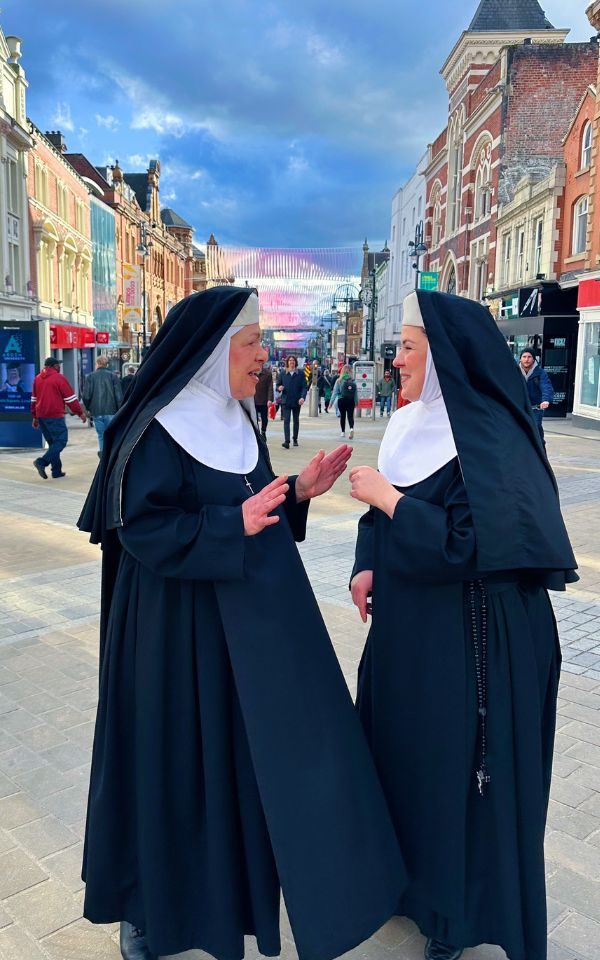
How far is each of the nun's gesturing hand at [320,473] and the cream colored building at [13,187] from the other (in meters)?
27.0

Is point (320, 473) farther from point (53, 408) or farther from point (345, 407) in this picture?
point (345, 407)

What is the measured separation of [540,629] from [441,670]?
0.34 meters

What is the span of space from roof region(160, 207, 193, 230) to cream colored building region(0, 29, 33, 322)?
48.6 meters

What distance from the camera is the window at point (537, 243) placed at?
88.0 feet

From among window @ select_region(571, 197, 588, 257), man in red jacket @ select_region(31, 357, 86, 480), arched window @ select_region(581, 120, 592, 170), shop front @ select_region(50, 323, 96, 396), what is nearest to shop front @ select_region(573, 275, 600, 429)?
window @ select_region(571, 197, 588, 257)

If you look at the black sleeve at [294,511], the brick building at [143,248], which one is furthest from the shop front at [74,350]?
the black sleeve at [294,511]

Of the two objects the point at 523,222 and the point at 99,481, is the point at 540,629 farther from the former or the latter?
the point at 523,222

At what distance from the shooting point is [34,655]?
475cm

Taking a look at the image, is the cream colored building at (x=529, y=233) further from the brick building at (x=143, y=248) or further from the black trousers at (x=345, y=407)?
the brick building at (x=143, y=248)

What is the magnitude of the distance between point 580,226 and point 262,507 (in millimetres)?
25472

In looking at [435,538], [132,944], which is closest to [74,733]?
[132,944]

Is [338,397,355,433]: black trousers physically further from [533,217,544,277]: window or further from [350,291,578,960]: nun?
[350,291,578,960]: nun

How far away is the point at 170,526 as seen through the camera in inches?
79.4

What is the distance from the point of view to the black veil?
1975mm
